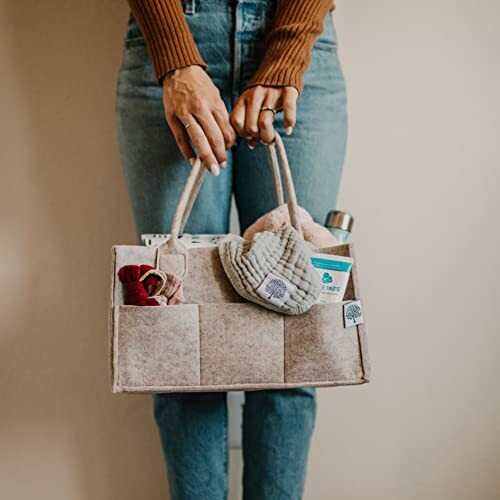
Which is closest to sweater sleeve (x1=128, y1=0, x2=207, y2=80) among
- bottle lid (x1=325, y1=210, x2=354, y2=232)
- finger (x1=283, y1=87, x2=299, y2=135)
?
finger (x1=283, y1=87, x2=299, y2=135)

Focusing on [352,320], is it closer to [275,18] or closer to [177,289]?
[177,289]

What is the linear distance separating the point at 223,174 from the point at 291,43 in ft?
0.60

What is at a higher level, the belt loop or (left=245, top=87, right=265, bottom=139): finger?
the belt loop

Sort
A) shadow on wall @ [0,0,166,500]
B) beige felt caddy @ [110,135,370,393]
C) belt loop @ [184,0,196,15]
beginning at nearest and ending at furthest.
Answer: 1. beige felt caddy @ [110,135,370,393]
2. belt loop @ [184,0,196,15]
3. shadow on wall @ [0,0,166,500]

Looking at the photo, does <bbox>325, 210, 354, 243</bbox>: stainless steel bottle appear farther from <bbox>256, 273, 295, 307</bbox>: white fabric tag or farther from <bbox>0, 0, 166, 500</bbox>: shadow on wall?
<bbox>0, 0, 166, 500</bbox>: shadow on wall

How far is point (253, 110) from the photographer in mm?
670

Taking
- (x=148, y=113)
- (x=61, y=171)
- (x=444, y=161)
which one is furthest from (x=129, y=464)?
(x=444, y=161)

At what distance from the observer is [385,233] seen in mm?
991

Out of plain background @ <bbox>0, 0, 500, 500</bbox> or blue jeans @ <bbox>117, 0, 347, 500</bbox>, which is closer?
blue jeans @ <bbox>117, 0, 347, 500</bbox>

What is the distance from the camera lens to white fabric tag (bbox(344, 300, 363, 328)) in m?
0.65

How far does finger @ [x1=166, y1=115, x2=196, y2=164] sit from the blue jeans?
56 mm

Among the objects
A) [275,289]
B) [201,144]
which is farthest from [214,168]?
[275,289]

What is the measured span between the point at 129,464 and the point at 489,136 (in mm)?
812

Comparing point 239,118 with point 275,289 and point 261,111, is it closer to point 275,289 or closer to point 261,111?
point 261,111
